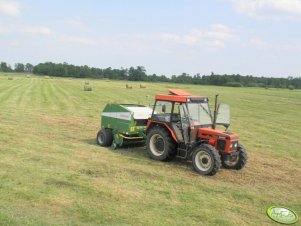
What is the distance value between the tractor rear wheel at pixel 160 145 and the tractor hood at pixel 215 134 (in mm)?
852

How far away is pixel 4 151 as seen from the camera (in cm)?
1029

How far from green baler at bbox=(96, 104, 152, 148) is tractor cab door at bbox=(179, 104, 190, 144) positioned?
191cm

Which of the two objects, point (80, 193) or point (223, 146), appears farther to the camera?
point (223, 146)

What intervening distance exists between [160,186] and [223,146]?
6.50 ft

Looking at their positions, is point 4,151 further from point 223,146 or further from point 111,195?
point 223,146

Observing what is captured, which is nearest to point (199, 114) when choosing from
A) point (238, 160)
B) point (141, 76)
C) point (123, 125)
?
point (238, 160)

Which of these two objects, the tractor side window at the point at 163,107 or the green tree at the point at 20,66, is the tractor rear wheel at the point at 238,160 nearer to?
the tractor side window at the point at 163,107

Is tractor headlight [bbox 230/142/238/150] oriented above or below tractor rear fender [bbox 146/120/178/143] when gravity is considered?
below

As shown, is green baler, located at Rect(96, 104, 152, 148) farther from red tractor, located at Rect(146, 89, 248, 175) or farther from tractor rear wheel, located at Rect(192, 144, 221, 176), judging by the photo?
tractor rear wheel, located at Rect(192, 144, 221, 176)

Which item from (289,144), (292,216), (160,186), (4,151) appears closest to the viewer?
(292,216)

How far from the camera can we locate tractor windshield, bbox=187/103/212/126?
9.73 m

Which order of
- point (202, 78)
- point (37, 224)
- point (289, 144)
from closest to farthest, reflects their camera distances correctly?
point (37, 224), point (289, 144), point (202, 78)

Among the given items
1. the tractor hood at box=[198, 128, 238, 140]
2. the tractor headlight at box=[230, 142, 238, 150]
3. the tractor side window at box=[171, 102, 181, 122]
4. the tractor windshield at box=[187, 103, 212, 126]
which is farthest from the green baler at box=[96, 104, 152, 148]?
the tractor headlight at box=[230, 142, 238, 150]

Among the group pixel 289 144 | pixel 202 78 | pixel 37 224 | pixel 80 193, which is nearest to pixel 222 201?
pixel 80 193
